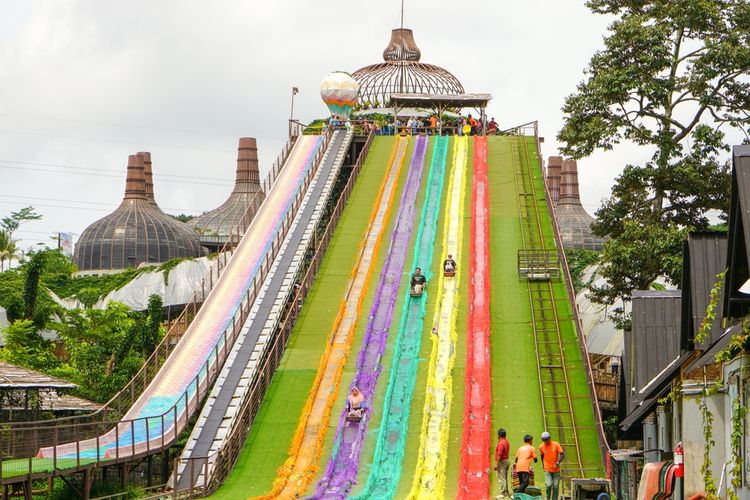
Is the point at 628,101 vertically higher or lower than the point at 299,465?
higher

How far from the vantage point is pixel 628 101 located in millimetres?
42594

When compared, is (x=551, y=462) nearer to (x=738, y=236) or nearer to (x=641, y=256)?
(x=738, y=236)

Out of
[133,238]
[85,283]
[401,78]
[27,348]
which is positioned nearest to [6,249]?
[133,238]

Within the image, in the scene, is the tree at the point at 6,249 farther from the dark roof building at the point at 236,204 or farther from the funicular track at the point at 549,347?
the funicular track at the point at 549,347

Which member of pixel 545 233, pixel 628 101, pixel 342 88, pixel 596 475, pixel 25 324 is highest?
pixel 342 88

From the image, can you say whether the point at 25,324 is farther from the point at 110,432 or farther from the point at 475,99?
the point at 475,99

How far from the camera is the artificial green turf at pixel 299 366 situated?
31.7 m

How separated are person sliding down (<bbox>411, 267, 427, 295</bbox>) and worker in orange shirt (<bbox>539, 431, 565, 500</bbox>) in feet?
53.7

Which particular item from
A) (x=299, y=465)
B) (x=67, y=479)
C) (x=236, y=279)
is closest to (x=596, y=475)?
(x=299, y=465)

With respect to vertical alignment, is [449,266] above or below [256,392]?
above

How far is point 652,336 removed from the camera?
91.1 feet

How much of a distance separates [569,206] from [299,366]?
81447mm

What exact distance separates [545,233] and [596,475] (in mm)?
18062

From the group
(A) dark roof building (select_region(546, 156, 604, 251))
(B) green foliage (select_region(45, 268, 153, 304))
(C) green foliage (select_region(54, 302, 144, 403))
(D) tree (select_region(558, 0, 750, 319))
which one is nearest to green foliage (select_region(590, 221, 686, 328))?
(D) tree (select_region(558, 0, 750, 319))
